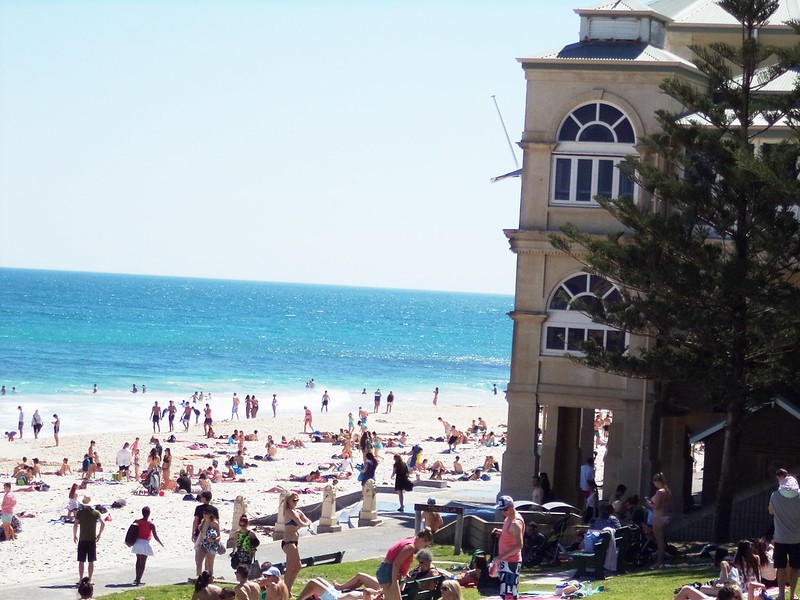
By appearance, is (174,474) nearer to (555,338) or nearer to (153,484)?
(153,484)

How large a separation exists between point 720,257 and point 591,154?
166 inches

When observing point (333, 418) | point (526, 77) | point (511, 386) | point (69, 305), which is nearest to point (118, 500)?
point (511, 386)

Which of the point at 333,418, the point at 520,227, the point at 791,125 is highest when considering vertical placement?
the point at 791,125

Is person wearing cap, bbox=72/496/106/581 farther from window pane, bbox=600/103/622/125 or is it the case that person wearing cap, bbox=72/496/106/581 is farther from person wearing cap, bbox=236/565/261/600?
window pane, bbox=600/103/622/125

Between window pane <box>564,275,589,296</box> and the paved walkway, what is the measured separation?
451cm

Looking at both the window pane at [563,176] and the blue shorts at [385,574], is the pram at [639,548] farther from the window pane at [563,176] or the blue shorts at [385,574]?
the window pane at [563,176]

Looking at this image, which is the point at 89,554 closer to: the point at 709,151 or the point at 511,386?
the point at 511,386

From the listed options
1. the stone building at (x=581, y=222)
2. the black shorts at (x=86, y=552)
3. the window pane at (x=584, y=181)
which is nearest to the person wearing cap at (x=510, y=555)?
the black shorts at (x=86, y=552)

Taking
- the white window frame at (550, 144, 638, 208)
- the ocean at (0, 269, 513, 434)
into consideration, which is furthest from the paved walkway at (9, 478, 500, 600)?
the ocean at (0, 269, 513, 434)

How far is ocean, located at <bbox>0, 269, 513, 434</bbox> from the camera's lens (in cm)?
6694

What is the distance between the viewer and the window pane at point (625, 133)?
69.8 ft

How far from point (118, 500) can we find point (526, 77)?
1320 cm

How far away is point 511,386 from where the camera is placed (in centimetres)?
2175

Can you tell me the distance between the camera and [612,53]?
21.6m
